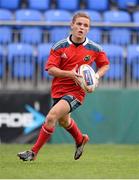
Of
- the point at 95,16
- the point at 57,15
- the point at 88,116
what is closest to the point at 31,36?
the point at 57,15

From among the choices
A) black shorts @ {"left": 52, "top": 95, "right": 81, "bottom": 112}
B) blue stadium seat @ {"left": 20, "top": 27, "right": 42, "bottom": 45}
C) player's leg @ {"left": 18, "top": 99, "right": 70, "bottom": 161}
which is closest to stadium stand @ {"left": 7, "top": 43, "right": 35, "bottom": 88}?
blue stadium seat @ {"left": 20, "top": 27, "right": 42, "bottom": 45}

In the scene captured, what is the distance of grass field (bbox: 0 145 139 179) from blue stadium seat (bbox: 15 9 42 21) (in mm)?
5316

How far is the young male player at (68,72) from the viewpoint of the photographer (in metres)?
9.91

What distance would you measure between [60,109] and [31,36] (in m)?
6.77

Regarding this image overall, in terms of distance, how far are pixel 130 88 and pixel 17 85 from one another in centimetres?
255

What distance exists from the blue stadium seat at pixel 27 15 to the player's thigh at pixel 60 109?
27.1 ft

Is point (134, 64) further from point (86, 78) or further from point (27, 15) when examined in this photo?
point (86, 78)

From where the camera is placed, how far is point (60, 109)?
9.89 m

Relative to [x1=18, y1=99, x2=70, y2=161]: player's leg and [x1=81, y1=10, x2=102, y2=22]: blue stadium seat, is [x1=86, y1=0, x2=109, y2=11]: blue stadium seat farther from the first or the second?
[x1=18, y1=99, x2=70, y2=161]: player's leg

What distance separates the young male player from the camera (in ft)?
32.5

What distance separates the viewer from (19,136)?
14711 millimetres

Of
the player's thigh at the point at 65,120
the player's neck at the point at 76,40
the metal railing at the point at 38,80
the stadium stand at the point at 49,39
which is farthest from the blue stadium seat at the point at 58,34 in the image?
the player's thigh at the point at 65,120

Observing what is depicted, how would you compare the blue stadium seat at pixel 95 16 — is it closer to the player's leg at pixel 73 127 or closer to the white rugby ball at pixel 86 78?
the player's leg at pixel 73 127

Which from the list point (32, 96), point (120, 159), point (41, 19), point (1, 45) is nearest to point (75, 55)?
point (120, 159)
